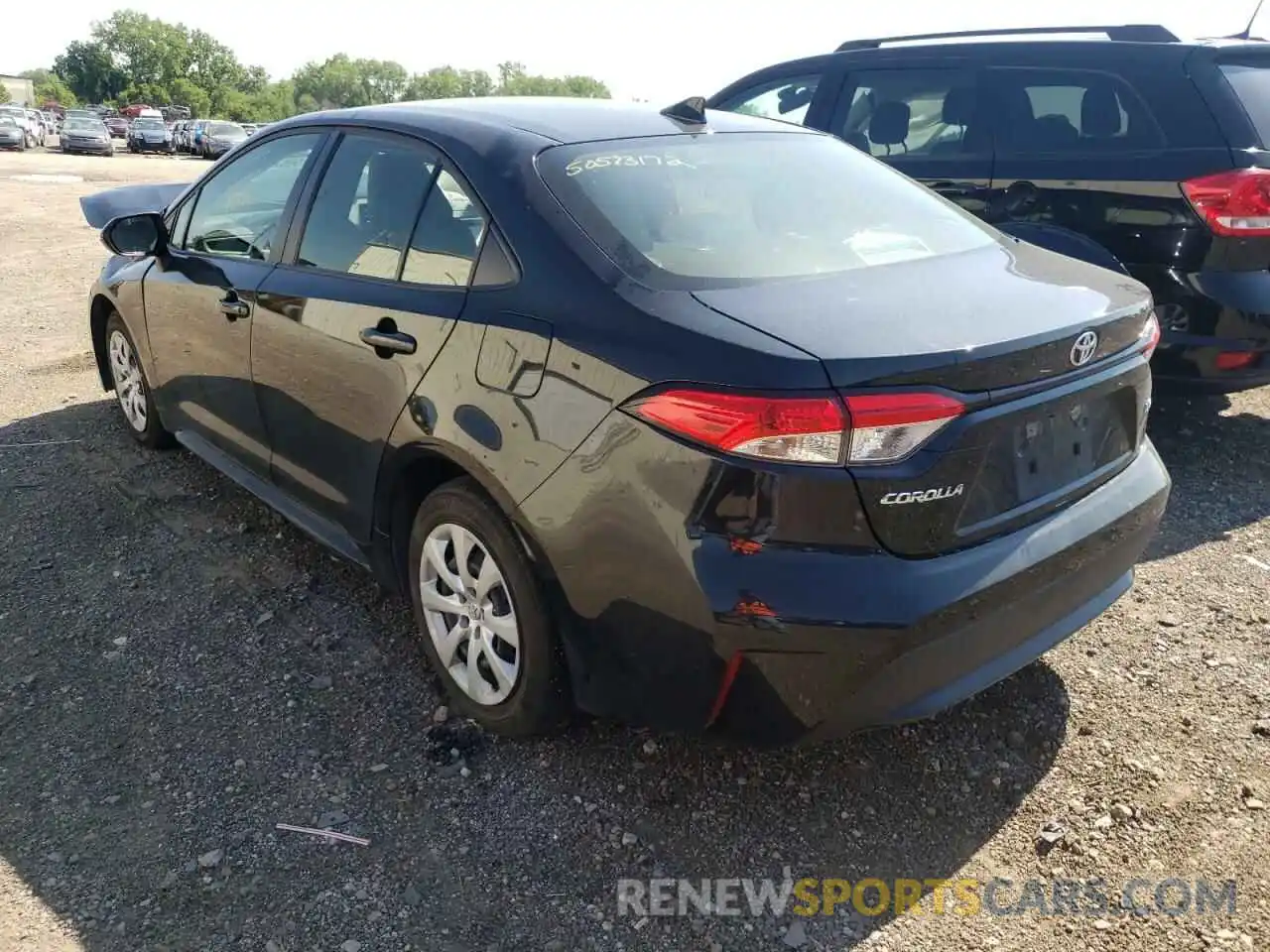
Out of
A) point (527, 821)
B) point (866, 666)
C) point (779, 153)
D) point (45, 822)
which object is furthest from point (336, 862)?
point (779, 153)

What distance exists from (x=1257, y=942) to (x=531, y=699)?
5.62 ft

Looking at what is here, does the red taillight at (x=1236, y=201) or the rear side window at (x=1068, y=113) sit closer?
the red taillight at (x=1236, y=201)

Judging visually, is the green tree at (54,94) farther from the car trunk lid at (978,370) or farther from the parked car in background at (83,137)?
the car trunk lid at (978,370)

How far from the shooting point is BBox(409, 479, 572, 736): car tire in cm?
250

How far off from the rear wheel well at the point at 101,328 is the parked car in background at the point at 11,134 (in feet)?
128

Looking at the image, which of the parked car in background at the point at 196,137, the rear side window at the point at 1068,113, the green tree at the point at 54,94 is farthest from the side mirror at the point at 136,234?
the green tree at the point at 54,94

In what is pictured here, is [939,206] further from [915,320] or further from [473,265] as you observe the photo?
[473,265]

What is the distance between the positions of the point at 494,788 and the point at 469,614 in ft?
1.52

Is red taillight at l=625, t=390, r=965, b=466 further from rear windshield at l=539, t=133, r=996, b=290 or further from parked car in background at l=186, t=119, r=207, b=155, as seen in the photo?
parked car in background at l=186, t=119, r=207, b=155

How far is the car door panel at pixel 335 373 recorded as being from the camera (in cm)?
274

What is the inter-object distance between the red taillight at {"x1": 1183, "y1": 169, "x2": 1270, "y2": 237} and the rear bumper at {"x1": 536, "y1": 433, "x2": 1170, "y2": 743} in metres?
2.41

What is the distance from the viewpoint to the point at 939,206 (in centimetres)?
316

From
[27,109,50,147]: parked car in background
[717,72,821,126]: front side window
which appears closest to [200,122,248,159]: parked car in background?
[27,109,50,147]: parked car in background

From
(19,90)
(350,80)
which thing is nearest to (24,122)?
(19,90)
